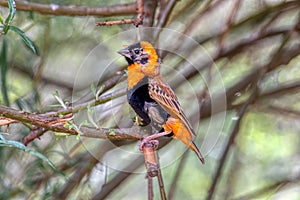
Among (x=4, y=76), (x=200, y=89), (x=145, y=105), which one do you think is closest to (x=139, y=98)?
(x=145, y=105)

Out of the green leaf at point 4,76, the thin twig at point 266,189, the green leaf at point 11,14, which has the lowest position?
the green leaf at point 11,14

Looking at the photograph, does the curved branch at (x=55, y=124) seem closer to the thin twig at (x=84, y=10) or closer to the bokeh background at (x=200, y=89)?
the bokeh background at (x=200, y=89)

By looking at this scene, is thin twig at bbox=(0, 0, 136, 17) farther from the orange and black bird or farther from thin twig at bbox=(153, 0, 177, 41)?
the orange and black bird

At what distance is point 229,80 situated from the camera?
1.90m

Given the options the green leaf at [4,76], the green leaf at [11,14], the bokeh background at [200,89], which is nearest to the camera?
the green leaf at [11,14]

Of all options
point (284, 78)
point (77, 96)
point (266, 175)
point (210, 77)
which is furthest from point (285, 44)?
point (77, 96)

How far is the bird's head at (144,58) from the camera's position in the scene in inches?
36.6

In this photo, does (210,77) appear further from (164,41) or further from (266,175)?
(266,175)

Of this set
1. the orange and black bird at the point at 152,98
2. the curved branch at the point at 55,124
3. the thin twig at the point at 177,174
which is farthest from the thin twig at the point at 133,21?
the thin twig at the point at 177,174

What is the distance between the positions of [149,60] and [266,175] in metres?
1.13

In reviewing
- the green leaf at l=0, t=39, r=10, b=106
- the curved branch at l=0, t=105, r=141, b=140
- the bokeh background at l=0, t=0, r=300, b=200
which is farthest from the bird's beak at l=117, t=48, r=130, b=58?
the bokeh background at l=0, t=0, r=300, b=200

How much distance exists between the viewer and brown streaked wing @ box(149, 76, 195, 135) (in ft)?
2.96

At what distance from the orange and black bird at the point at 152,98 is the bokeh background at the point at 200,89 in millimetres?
765

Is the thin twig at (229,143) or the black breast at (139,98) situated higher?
the thin twig at (229,143)
